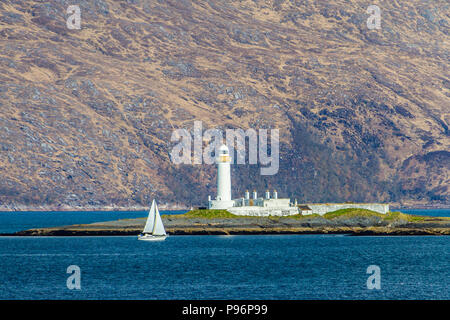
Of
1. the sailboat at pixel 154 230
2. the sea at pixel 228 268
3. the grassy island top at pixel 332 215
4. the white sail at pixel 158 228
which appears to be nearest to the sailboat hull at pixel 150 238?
the sailboat at pixel 154 230

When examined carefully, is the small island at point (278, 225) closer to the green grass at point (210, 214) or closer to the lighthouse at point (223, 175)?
the green grass at point (210, 214)

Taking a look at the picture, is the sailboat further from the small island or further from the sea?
the small island

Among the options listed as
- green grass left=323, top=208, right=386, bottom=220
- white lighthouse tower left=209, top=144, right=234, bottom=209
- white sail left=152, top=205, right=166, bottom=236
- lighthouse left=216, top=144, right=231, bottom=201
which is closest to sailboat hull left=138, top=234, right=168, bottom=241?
white sail left=152, top=205, right=166, bottom=236

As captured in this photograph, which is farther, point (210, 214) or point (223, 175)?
point (210, 214)

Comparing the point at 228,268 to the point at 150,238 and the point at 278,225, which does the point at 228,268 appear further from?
the point at 278,225

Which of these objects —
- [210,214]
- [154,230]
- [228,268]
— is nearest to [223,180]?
[210,214]

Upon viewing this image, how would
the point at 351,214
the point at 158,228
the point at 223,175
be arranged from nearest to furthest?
the point at 158,228 < the point at 223,175 < the point at 351,214
